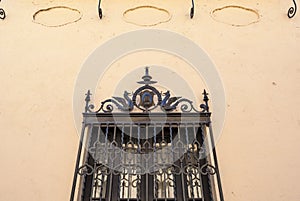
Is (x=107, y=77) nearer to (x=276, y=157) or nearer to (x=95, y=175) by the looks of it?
(x=95, y=175)

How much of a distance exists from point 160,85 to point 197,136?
477 millimetres

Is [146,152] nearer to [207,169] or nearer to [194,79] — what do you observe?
[207,169]

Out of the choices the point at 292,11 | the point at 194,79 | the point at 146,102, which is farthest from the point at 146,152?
the point at 292,11

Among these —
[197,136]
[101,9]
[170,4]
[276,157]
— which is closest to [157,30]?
[170,4]

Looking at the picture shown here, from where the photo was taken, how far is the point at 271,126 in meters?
2.21

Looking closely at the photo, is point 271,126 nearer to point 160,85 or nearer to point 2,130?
point 160,85

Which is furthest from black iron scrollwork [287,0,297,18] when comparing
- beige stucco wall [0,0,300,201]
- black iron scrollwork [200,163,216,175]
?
black iron scrollwork [200,163,216,175]

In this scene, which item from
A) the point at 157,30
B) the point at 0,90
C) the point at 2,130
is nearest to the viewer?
the point at 2,130

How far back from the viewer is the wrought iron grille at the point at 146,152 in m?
1.98

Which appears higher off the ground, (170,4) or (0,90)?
(170,4)

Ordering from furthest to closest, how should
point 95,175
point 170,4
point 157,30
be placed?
point 170,4
point 157,30
point 95,175

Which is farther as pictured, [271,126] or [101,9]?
[101,9]

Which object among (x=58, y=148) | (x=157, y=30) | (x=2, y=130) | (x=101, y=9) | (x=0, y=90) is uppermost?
(x=101, y=9)

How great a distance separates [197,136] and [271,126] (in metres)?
0.51
